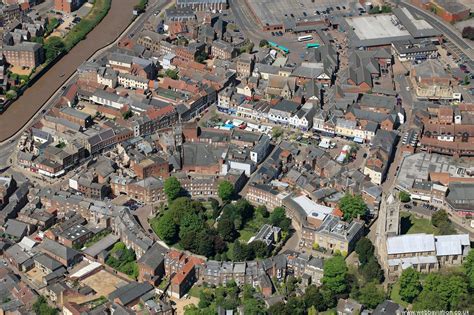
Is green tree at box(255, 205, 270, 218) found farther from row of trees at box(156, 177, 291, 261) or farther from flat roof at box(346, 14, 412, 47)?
flat roof at box(346, 14, 412, 47)

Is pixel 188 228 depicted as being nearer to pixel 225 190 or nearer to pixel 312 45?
pixel 225 190

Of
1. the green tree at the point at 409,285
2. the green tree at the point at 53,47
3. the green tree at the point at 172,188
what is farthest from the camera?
the green tree at the point at 53,47

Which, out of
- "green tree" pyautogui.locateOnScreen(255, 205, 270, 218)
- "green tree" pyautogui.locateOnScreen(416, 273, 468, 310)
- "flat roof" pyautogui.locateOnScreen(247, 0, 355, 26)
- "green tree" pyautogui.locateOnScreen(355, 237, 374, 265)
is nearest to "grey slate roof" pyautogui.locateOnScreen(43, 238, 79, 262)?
"green tree" pyautogui.locateOnScreen(255, 205, 270, 218)

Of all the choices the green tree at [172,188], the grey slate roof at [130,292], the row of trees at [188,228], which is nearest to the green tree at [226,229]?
the row of trees at [188,228]

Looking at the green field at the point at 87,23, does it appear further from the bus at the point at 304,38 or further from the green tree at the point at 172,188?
the green tree at the point at 172,188

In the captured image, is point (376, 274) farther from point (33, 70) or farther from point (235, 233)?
point (33, 70)
